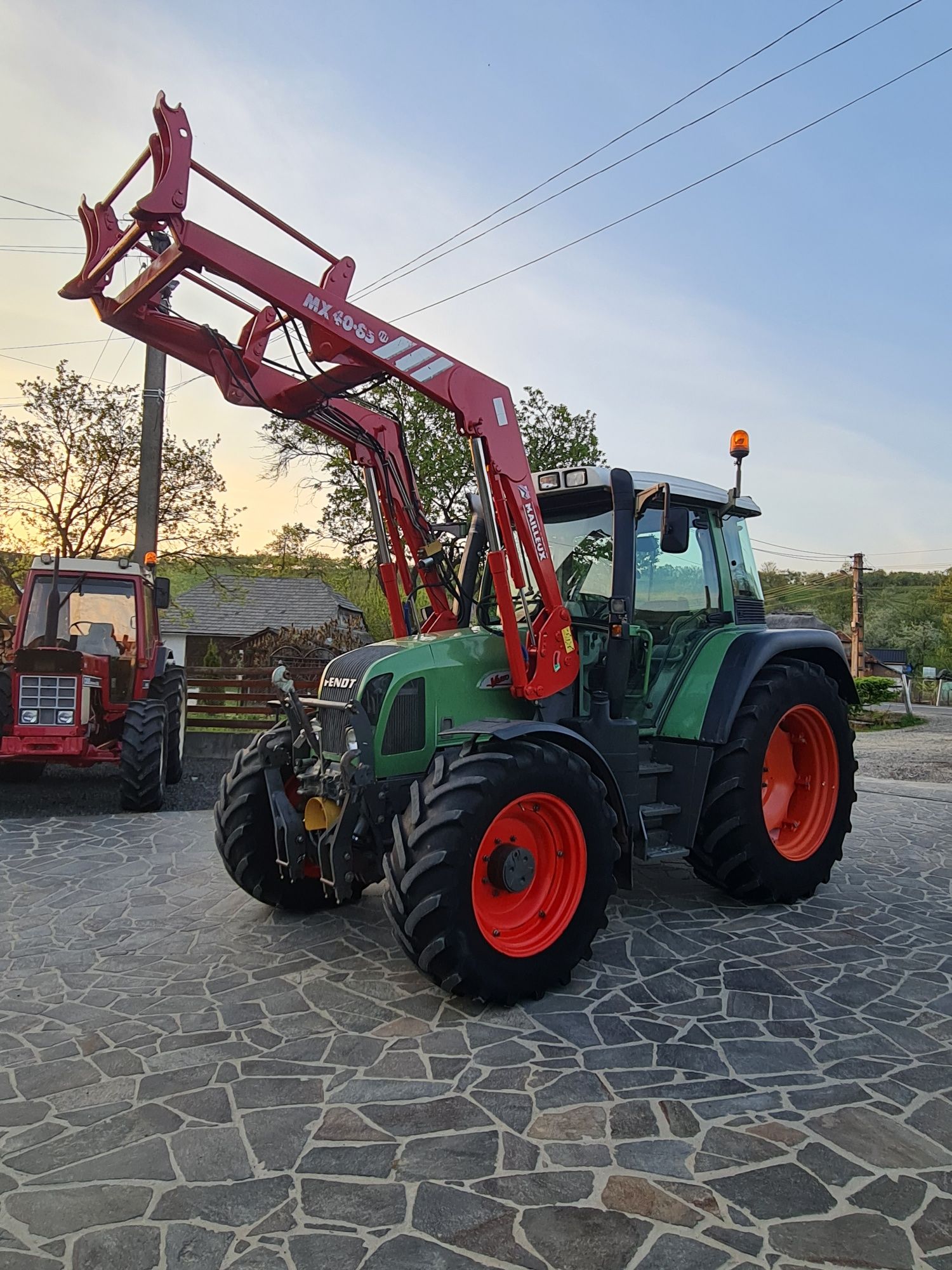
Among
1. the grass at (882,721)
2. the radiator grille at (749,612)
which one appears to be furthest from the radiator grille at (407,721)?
the grass at (882,721)

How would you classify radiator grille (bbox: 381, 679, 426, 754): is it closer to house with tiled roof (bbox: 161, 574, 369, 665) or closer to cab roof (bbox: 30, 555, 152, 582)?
cab roof (bbox: 30, 555, 152, 582)

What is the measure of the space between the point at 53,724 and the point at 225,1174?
21.1 feet

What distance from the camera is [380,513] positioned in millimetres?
5191

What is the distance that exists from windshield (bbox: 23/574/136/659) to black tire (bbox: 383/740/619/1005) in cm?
651

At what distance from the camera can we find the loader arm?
374 cm

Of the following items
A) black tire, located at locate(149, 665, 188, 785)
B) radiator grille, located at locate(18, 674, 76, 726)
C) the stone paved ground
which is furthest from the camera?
black tire, located at locate(149, 665, 188, 785)

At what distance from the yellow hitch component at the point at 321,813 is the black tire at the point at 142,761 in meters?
4.08

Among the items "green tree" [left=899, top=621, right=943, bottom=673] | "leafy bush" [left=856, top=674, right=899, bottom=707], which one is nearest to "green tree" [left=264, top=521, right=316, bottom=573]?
"leafy bush" [left=856, top=674, right=899, bottom=707]

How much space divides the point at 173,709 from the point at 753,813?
6.90 metres

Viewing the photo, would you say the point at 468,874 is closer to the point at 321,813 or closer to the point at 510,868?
the point at 510,868

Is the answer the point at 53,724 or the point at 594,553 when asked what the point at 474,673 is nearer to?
the point at 594,553

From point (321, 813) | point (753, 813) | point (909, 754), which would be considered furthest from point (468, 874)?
point (909, 754)

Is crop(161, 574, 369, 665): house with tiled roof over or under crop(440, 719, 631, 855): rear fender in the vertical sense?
over

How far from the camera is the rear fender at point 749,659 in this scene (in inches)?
190
